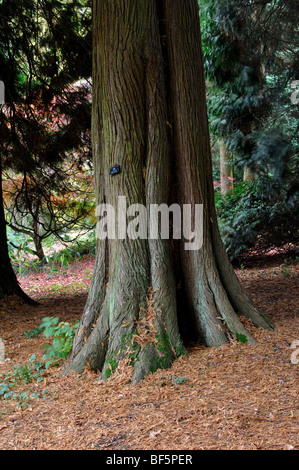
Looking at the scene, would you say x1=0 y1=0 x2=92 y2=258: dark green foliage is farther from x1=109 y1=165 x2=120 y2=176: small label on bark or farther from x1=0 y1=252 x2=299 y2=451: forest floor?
x1=0 y1=252 x2=299 y2=451: forest floor

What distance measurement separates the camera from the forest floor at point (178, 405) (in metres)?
2.29

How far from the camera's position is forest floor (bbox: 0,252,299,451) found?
229 cm

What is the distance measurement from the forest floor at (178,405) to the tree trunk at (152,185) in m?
0.21

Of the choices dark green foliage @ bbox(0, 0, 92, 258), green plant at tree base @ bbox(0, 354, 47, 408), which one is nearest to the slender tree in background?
dark green foliage @ bbox(0, 0, 92, 258)

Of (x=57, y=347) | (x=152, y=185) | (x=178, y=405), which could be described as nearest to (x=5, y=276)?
(x=57, y=347)

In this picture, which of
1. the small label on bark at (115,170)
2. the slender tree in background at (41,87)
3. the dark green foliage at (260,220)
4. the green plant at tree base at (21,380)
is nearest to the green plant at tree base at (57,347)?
the green plant at tree base at (21,380)

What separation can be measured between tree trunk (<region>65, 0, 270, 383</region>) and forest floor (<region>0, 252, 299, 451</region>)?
21 cm

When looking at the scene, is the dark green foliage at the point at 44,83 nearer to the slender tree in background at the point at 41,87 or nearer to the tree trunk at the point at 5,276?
the slender tree in background at the point at 41,87

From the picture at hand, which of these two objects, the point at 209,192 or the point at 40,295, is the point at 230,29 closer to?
the point at 209,192

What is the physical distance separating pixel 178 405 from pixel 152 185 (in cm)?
188

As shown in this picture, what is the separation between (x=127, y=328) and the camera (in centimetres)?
333

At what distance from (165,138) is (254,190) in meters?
5.21

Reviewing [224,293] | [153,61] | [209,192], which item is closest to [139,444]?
[224,293]

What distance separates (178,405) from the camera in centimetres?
267
